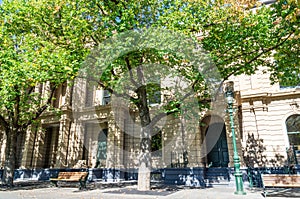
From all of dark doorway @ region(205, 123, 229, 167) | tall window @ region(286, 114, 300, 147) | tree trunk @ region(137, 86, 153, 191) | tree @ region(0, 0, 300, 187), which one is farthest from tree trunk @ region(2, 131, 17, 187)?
tall window @ region(286, 114, 300, 147)

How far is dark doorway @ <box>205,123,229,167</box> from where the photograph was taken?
1584 centimetres

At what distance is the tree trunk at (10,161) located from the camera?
13.1 meters

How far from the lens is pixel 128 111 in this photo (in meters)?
18.5

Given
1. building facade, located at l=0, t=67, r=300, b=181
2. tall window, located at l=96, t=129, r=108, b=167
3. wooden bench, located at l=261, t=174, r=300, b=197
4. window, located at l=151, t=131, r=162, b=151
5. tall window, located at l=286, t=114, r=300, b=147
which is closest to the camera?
wooden bench, located at l=261, t=174, r=300, b=197

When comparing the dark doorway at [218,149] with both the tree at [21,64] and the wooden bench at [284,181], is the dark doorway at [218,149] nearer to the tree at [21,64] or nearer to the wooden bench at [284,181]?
the wooden bench at [284,181]

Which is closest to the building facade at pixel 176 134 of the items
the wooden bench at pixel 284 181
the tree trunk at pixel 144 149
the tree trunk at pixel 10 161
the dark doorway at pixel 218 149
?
the dark doorway at pixel 218 149

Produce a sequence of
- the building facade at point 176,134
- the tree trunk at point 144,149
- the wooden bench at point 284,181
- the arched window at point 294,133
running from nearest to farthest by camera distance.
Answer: the wooden bench at point 284,181 < the tree trunk at point 144,149 < the arched window at point 294,133 < the building facade at point 176,134

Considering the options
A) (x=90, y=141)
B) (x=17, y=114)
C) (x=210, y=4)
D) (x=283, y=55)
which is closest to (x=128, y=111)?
(x=90, y=141)

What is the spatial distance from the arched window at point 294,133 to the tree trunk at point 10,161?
1704 centimetres

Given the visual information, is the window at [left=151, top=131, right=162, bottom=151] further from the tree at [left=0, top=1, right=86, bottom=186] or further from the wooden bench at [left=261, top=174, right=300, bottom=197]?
the wooden bench at [left=261, top=174, right=300, bottom=197]

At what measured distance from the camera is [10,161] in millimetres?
13383

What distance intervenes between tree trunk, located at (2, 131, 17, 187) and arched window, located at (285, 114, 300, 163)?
17.0 metres

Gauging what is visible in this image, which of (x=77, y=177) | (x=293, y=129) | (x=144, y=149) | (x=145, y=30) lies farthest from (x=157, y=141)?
(x=145, y=30)

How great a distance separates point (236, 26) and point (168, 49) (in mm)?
3538
